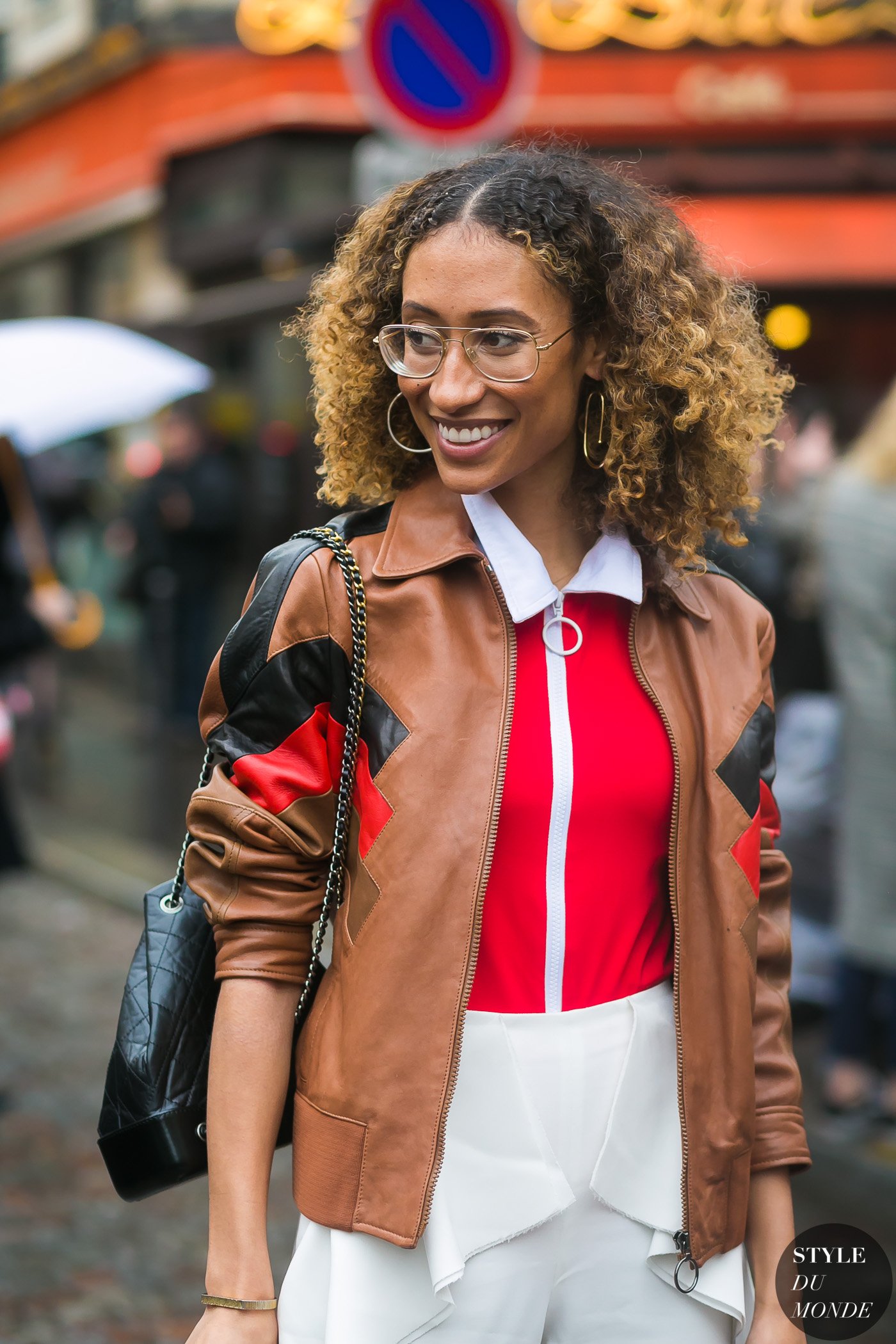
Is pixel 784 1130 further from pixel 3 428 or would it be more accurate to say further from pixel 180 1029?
pixel 3 428

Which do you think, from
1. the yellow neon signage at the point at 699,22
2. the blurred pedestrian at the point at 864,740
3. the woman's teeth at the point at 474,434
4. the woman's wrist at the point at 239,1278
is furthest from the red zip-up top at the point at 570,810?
the yellow neon signage at the point at 699,22

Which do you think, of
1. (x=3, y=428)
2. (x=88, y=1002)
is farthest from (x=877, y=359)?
(x=88, y=1002)

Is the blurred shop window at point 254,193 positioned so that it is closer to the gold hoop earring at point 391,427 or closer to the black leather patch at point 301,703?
the gold hoop earring at point 391,427

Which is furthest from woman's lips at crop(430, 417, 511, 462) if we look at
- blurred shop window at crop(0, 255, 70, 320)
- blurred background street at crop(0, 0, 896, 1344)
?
blurred shop window at crop(0, 255, 70, 320)

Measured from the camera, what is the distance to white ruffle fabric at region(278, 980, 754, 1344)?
178 centimetres

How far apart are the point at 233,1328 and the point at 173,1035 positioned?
0.34m

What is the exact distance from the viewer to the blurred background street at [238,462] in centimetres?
425

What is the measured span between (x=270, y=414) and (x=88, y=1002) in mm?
7634

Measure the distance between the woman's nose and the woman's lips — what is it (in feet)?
0.17

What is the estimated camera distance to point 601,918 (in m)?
1.86

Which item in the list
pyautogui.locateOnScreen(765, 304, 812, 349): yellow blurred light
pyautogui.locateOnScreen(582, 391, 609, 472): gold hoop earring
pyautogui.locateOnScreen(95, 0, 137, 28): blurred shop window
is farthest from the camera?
pyautogui.locateOnScreen(95, 0, 137, 28): blurred shop window

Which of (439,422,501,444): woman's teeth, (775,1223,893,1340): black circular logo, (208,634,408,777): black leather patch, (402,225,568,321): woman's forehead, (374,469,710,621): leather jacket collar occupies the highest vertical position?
(402,225,568,321): woman's forehead

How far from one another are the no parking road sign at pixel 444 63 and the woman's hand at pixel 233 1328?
3.77 metres

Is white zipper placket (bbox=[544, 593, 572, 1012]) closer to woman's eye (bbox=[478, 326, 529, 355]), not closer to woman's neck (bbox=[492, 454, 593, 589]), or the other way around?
woman's neck (bbox=[492, 454, 593, 589])
